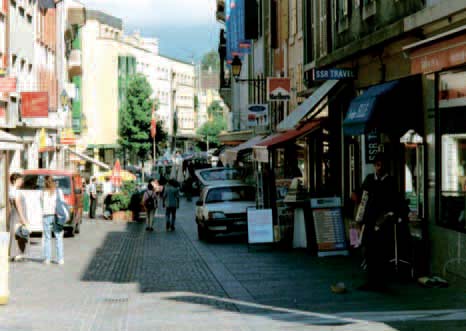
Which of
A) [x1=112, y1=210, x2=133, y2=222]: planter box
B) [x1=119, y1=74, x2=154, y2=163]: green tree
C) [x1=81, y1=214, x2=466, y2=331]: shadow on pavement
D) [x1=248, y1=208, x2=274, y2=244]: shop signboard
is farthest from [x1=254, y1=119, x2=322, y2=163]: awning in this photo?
[x1=119, y1=74, x2=154, y2=163]: green tree

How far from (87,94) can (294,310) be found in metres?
81.8

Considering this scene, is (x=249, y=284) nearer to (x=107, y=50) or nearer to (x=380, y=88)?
(x=380, y=88)

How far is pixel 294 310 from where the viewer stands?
1233cm

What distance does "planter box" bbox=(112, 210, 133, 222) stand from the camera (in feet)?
133

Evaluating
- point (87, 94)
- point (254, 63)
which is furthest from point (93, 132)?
point (254, 63)

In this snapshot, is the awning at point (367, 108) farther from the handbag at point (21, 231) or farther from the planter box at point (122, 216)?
the planter box at point (122, 216)

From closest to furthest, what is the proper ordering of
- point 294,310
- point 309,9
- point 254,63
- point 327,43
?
point 294,310 → point 327,43 → point 309,9 → point 254,63

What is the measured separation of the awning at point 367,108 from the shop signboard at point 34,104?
19.5 metres

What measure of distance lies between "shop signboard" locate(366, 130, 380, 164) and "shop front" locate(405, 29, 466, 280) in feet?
13.6

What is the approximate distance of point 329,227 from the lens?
19.4 metres

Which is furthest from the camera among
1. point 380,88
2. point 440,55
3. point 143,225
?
point 143,225

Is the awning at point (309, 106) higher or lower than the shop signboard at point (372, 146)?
higher

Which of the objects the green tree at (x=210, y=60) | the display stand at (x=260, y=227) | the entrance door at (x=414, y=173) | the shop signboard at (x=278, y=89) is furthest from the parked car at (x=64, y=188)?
the green tree at (x=210, y=60)

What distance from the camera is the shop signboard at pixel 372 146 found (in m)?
20.2
